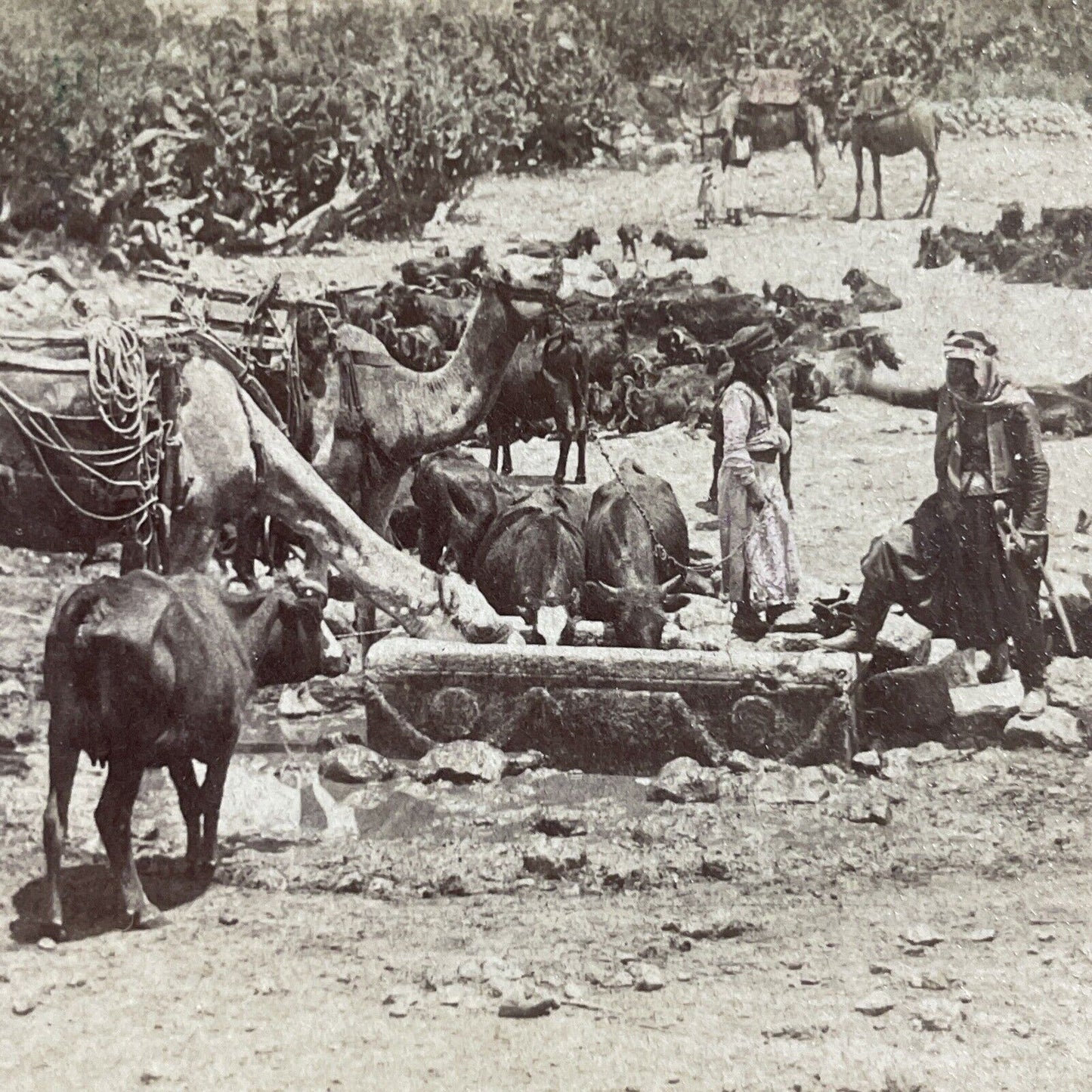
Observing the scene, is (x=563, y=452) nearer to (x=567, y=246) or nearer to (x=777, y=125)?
(x=567, y=246)

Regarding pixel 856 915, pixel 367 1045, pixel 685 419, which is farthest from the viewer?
pixel 685 419

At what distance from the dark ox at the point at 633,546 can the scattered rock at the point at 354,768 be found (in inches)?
39.9

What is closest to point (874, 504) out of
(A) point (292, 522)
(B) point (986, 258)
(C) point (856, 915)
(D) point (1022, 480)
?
(D) point (1022, 480)

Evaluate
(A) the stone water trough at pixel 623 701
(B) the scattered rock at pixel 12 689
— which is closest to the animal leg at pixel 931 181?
(A) the stone water trough at pixel 623 701

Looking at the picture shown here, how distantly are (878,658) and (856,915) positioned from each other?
97cm

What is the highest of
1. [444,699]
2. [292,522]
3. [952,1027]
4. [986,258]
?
[986,258]

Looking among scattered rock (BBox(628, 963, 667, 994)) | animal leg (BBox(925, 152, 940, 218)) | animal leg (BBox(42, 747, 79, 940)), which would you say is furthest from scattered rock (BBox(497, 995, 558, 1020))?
animal leg (BBox(925, 152, 940, 218))

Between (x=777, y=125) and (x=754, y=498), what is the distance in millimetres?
1481

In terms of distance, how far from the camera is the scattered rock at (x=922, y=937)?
229 inches

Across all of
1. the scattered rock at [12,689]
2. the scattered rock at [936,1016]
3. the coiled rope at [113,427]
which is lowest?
the scattered rock at [936,1016]

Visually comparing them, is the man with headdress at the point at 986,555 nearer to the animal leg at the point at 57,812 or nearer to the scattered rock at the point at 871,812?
the scattered rock at the point at 871,812

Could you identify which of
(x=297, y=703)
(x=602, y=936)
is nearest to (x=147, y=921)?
(x=297, y=703)

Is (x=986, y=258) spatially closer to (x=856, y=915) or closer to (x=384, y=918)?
(x=856, y=915)

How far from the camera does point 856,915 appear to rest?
585 centimetres
